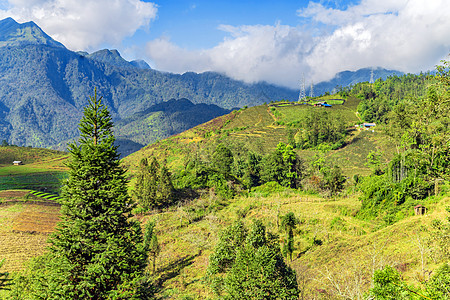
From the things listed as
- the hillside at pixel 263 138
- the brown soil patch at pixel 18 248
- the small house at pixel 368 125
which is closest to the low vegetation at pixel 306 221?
the hillside at pixel 263 138

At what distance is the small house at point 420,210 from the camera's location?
31.6 meters

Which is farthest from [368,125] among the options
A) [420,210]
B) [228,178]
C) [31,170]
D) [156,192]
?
[31,170]

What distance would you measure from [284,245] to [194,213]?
22.9m

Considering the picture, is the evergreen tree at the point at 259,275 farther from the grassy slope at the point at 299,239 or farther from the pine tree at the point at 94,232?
the pine tree at the point at 94,232

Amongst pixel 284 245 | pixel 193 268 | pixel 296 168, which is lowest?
pixel 193 268

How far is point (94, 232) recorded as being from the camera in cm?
1220

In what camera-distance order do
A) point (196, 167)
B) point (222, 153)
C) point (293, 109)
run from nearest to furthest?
1. point (196, 167)
2. point (222, 153)
3. point (293, 109)

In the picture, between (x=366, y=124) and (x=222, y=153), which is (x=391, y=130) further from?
(x=366, y=124)

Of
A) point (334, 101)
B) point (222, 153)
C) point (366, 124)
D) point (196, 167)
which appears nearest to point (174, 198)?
point (196, 167)

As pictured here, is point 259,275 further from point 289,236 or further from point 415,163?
point 415,163

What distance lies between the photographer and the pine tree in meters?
11.3

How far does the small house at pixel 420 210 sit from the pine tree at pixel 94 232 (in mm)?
32739

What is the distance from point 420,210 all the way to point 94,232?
115ft

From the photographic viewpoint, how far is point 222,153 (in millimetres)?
72625
